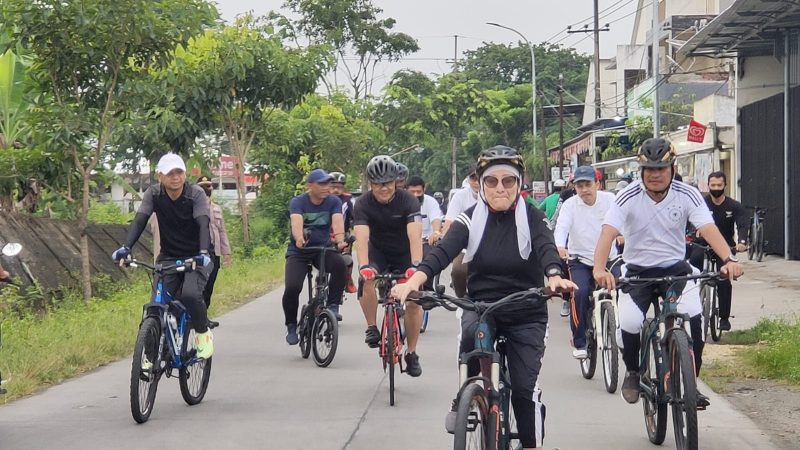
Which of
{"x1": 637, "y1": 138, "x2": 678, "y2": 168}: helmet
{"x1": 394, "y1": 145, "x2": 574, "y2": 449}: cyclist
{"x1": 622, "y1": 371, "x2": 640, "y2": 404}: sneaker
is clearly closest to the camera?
{"x1": 394, "y1": 145, "x2": 574, "y2": 449}: cyclist

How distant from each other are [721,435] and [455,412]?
10.6ft

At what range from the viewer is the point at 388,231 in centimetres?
966

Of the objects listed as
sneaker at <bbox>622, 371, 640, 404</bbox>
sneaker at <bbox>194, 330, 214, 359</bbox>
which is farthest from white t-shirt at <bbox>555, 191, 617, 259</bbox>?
sneaker at <bbox>194, 330, 214, 359</bbox>

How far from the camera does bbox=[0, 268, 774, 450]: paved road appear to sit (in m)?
7.41

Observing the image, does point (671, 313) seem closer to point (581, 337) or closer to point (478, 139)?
point (581, 337)

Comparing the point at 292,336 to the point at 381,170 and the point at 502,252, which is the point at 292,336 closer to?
the point at 381,170

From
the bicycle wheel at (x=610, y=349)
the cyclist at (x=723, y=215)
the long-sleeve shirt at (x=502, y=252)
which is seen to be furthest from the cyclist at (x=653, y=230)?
the cyclist at (x=723, y=215)

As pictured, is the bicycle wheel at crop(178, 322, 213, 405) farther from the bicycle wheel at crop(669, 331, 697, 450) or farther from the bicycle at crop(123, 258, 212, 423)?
the bicycle wheel at crop(669, 331, 697, 450)

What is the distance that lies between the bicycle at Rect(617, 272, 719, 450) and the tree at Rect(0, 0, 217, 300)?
347 inches

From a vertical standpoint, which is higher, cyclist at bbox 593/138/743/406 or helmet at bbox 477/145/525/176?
helmet at bbox 477/145/525/176

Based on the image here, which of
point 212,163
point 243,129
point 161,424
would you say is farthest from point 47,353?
point 243,129

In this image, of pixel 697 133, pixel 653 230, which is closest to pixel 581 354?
pixel 653 230

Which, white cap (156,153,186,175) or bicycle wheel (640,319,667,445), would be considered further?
white cap (156,153,186,175)

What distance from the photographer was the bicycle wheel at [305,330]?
1111 centimetres
